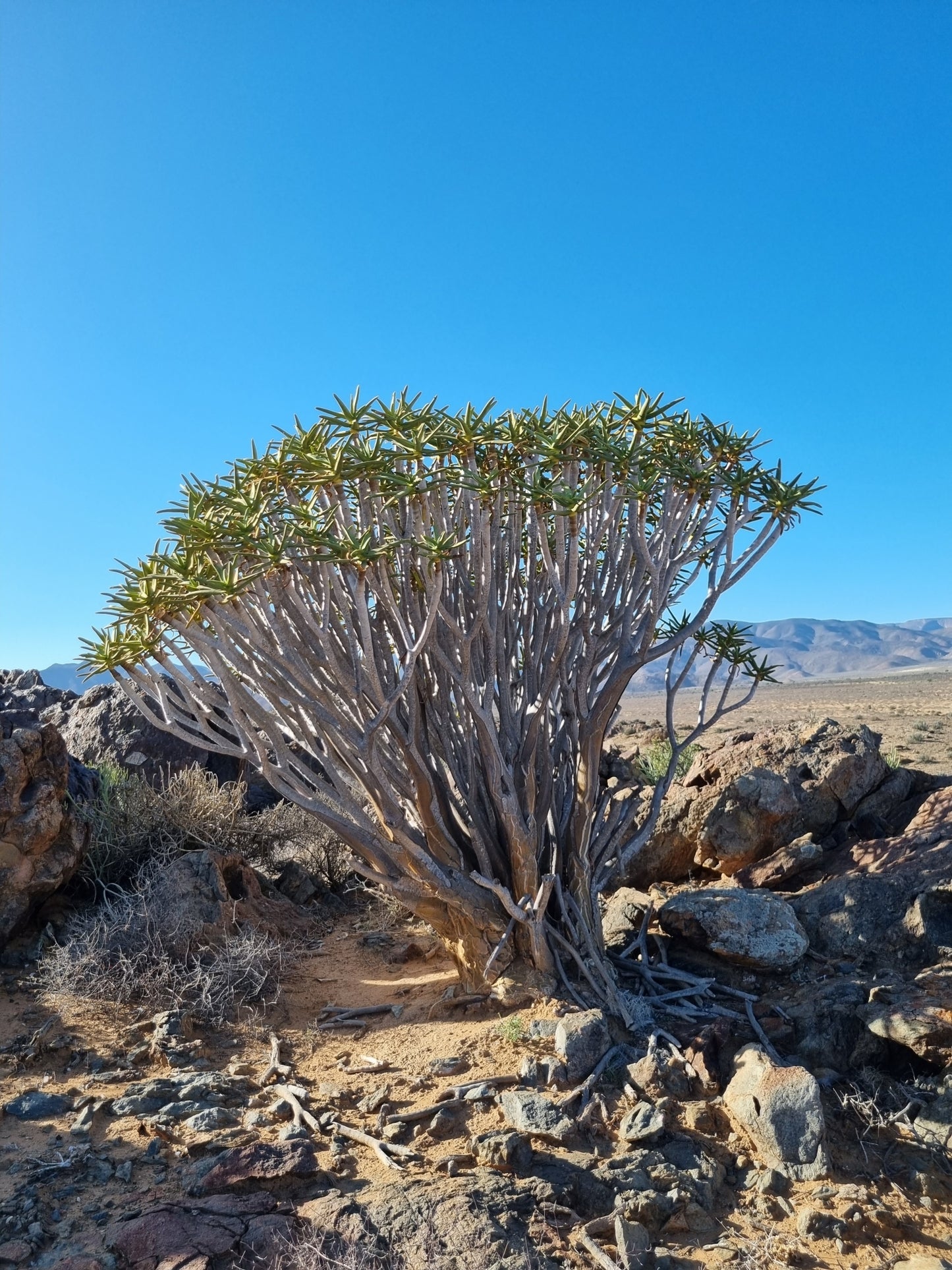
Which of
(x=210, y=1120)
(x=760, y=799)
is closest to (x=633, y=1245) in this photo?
(x=210, y=1120)

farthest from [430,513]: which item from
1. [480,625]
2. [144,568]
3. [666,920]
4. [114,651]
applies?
[666,920]

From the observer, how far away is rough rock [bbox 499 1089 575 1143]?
423 cm

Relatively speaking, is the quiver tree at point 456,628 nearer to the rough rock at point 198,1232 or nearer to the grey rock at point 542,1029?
the grey rock at point 542,1029

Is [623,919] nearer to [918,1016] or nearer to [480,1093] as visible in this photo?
[480,1093]

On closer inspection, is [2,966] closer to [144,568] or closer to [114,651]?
[114,651]

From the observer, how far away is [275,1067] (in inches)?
202

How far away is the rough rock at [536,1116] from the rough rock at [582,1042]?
0.34m

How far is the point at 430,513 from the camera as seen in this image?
5242 millimetres

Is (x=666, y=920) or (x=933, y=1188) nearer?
(x=933, y=1188)

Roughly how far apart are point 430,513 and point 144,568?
1.77 metres

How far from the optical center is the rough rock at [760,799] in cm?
745

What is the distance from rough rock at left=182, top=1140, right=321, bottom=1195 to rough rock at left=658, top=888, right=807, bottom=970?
111 inches

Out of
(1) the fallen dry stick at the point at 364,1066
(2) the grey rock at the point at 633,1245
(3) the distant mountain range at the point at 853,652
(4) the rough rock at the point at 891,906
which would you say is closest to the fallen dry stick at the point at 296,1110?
(1) the fallen dry stick at the point at 364,1066

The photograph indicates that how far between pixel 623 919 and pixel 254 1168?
3.21m
